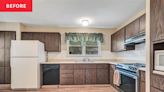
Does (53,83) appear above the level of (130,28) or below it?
below

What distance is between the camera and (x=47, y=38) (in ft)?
20.8

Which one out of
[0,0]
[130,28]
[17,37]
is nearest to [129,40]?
[130,28]

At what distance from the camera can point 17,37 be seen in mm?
5863

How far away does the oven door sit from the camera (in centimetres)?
337

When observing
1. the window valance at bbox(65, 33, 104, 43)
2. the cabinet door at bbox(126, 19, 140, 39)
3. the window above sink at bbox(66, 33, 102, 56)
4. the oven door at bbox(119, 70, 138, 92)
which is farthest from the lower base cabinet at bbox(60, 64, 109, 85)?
the cabinet door at bbox(126, 19, 140, 39)

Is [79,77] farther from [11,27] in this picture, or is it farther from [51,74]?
[11,27]

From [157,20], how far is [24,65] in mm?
4277

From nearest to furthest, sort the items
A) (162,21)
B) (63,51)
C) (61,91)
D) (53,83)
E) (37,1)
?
(162,21), (37,1), (61,91), (53,83), (63,51)

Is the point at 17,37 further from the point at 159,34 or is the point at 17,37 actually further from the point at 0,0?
the point at 159,34

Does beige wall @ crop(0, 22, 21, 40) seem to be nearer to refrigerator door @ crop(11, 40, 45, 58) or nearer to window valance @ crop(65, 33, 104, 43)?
refrigerator door @ crop(11, 40, 45, 58)

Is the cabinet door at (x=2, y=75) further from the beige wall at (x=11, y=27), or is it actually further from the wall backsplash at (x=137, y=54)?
the wall backsplash at (x=137, y=54)

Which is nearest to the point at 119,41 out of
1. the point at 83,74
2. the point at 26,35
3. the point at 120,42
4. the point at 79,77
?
the point at 120,42

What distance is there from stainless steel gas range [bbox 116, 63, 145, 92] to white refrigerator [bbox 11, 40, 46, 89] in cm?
254

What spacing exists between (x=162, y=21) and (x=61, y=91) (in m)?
4.01
